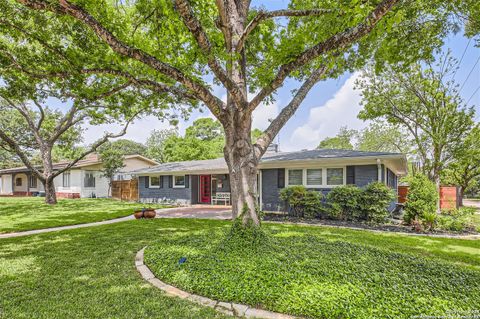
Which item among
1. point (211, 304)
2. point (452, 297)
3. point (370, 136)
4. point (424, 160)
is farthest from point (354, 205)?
point (370, 136)

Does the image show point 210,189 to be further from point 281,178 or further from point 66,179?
point 66,179

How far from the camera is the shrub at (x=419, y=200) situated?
27.0 feet

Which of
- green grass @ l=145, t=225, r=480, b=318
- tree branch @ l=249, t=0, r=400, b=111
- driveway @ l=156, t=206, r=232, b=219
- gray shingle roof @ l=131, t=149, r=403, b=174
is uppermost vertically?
tree branch @ l=249, t=0, r=400, b=111

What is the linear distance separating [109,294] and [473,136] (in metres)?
18.6

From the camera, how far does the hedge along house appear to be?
400 inches

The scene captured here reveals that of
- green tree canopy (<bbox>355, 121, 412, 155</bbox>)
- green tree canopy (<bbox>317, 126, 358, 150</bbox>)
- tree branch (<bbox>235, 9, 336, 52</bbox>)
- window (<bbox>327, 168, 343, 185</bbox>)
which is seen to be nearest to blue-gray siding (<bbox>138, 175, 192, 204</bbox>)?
window (<bbox>327, 168, 343, 185</bbox>)

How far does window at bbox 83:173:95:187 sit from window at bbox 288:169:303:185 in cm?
2055

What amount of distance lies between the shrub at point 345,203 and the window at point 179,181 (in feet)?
32.5

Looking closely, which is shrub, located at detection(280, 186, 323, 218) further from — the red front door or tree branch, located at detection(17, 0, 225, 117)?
the red front door

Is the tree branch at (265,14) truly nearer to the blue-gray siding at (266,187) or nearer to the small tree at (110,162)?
the blue-gray siding at (266,187)

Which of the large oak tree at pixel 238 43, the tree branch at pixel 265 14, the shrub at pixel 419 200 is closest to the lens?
the large oak tree at pixel 238 43

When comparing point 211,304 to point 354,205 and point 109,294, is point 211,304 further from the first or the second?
point 354,205

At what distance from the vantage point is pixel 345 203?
31.3ft

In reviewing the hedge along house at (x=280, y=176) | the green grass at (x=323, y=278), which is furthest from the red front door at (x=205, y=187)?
the green grass at (x=323, y=278)
